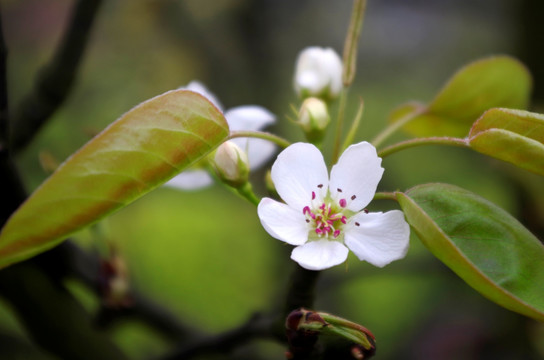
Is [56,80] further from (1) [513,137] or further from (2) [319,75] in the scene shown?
(1) [513,137]

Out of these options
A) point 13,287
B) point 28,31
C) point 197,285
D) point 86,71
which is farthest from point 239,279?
point 13,287

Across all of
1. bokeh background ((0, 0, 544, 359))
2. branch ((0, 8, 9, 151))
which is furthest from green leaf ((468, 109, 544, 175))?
bokeh background ((0, 0, 544, 359))

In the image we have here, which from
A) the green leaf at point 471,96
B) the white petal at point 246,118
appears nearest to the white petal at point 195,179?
the white petal at point 246,118

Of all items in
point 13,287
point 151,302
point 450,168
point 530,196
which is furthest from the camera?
point 450,168

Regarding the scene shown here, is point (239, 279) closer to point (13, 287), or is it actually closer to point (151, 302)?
point (151, 302)

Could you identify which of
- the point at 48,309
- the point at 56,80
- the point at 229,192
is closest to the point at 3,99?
the point at 56,80
